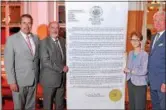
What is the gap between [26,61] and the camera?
366 centimetres

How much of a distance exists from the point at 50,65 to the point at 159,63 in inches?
48.0

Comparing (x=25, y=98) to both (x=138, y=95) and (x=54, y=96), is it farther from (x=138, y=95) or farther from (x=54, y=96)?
(x=138, y=95)

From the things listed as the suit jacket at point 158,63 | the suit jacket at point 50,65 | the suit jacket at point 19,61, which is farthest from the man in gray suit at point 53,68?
the suit jacket at point 158,63

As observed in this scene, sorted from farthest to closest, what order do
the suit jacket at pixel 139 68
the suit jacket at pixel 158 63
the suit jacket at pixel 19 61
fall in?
the suit jacket at pixel 139 68 → the suit jacket at pixel 19 61 → the suit jacket at pixel 158 63

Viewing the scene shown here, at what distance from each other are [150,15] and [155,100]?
7.48 ft

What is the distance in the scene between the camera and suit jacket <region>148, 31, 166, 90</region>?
3385mm

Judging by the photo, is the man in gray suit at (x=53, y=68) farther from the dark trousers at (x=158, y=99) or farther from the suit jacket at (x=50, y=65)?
the dark trousers at (x=158, y=99)

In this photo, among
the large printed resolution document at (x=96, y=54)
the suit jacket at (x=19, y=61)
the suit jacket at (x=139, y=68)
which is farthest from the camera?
the large printed resolution document at (x=96, y=54)

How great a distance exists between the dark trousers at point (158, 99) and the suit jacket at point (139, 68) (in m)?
0.27

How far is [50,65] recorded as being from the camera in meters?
3.73

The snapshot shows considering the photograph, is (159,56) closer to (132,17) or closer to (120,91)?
(120,91)

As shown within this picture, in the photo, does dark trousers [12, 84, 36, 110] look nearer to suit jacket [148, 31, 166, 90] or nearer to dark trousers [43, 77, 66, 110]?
dark trousers [43, 77, 66, 110]

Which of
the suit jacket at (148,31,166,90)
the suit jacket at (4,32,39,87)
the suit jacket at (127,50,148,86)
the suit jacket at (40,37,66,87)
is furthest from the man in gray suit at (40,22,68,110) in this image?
the suit jacket at (148,31,166,90)

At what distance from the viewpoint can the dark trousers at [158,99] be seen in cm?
342
